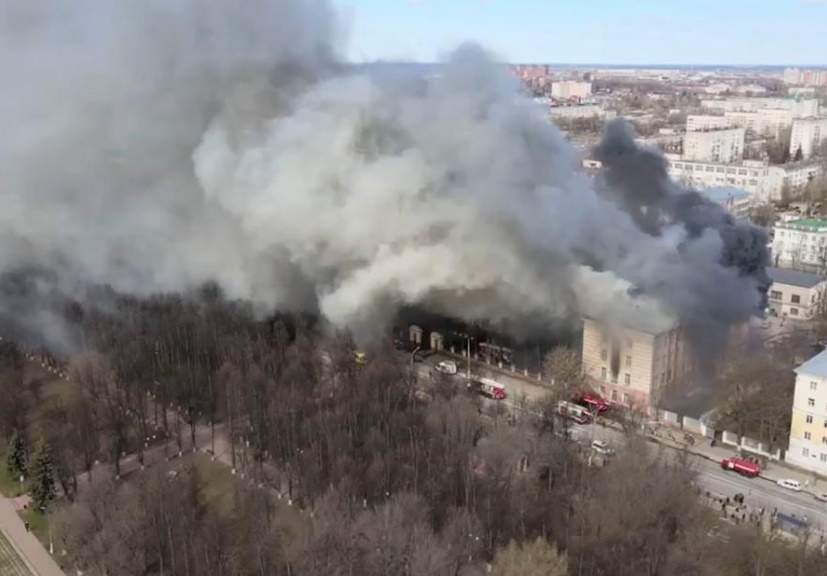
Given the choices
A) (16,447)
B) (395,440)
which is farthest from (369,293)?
(16,447)

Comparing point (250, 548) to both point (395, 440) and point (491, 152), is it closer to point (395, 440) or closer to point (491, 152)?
point (395, 440)

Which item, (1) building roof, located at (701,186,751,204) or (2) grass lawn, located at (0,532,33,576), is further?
(1) building roof, located at (701,186,751,204)

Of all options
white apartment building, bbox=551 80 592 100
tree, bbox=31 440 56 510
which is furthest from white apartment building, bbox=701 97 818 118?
tree, bbox=31 440 56 510

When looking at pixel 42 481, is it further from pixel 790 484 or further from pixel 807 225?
pixel 807 225

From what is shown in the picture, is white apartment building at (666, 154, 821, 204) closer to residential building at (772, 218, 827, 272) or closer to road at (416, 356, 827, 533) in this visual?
residential building at (772, 218, 827, 272)

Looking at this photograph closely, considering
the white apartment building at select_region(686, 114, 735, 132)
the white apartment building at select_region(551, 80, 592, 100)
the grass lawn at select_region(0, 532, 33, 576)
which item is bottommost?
the grass lawn at select_region(0, 532, 33, 576)
